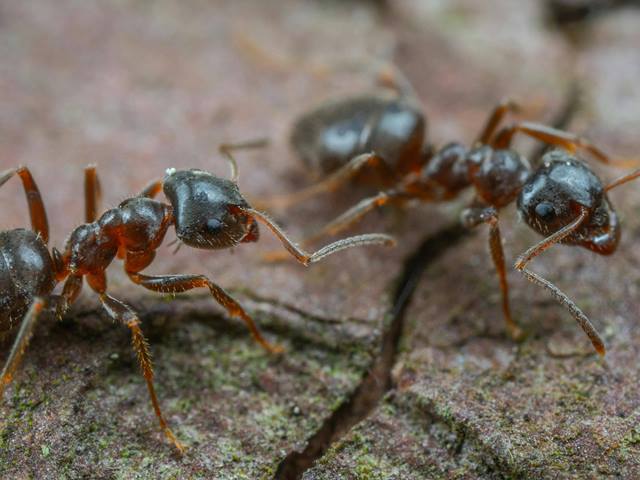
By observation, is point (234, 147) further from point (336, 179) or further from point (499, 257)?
point (499, 257)

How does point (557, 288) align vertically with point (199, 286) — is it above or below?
below

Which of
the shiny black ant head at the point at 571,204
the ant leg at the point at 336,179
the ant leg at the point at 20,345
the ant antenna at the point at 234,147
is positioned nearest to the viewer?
the ant leg at the point at 20,345

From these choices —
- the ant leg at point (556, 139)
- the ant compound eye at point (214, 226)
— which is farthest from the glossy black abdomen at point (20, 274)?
the ant leg at point (556, 139)

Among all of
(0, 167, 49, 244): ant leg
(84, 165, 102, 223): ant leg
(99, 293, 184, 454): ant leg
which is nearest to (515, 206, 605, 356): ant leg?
(99, 293, 184, 454): ant leg

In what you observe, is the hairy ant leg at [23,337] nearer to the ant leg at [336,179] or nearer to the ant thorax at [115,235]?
the ant thorax at [115,235]

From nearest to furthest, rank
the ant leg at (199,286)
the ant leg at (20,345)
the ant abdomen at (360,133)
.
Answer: the ant leg at (20,345) < the ant leg at (199,286) < the ant abdomen at (360,133)

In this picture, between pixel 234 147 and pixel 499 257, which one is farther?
pixel 234 147

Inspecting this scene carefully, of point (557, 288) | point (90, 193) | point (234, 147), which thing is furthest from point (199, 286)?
point (557, 288)

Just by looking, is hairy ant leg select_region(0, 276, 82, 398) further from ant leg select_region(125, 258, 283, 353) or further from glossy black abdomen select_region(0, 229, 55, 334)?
ant leg select_region(125, 258, 283, 353)
